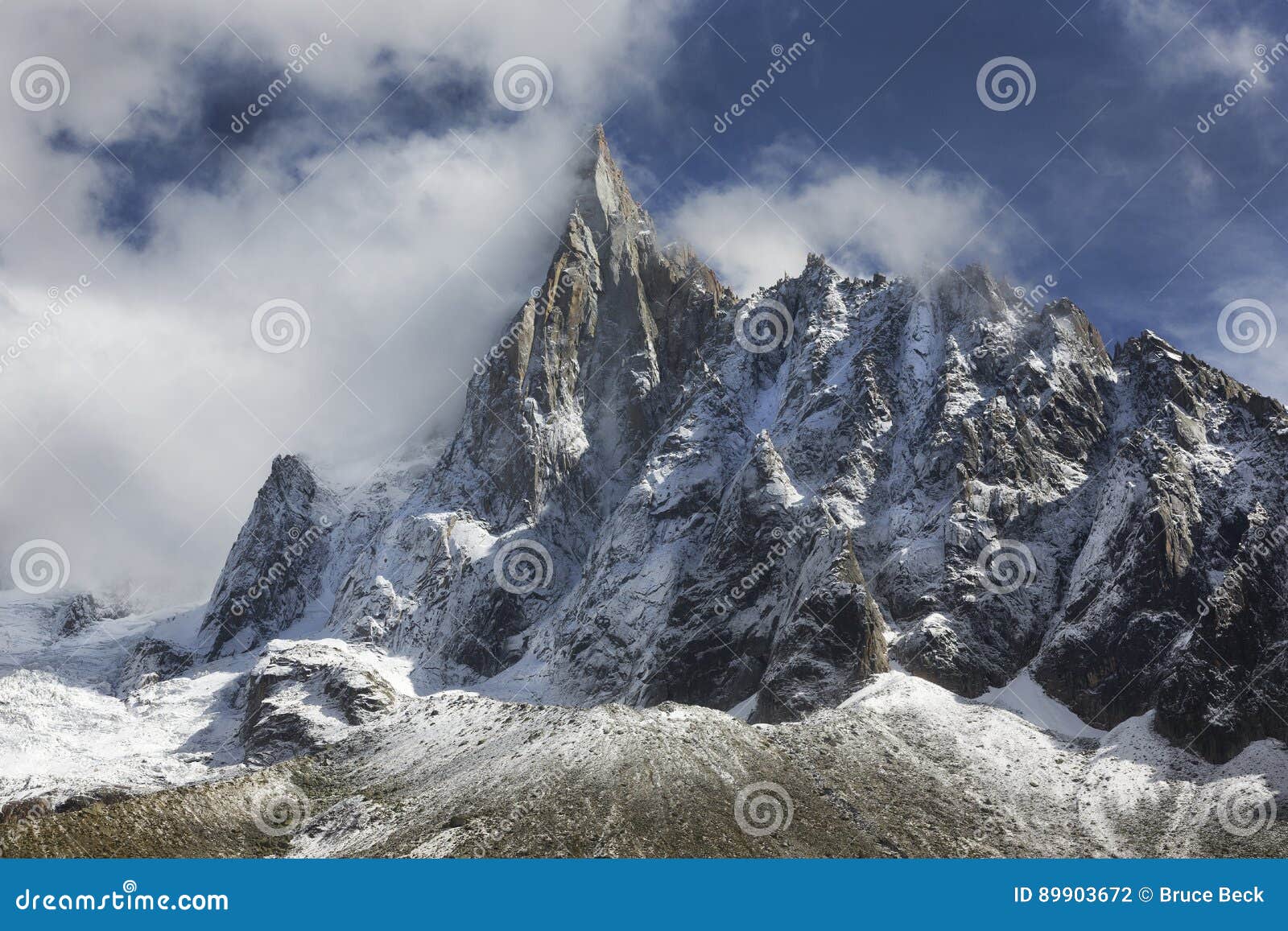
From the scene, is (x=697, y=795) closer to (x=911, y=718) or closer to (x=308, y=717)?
(x=911, y=718)

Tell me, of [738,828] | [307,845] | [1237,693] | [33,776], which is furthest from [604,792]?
[33,776]

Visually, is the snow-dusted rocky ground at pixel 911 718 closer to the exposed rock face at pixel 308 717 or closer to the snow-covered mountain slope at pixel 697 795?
the snow-covered mountain slope at pixel 697 795

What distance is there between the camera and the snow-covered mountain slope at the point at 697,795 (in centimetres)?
10488

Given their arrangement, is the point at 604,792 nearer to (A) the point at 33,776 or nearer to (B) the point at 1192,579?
(B) the point at 1192,579

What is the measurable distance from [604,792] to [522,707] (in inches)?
1217

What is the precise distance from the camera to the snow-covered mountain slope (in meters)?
105

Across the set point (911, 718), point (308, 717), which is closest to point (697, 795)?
point (911, 718)

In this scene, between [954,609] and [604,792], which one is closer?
[604,792]

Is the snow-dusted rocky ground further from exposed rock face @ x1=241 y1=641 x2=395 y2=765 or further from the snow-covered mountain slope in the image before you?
exposed rock face @ x1=241 y1=641 x2=395 y2=765

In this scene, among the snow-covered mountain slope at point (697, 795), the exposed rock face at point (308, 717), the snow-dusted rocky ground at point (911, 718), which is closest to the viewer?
the snow-covered mountain slope at point (697, 795)

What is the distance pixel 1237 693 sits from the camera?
Answer: 135 metres

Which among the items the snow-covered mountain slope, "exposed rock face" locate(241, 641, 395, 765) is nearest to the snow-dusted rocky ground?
the snow-covered mountain slope

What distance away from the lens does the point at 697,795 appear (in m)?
114

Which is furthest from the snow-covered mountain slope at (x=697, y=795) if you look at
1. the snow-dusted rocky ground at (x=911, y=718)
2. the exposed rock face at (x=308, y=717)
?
the exposed rock face at (x=308, y=717)
